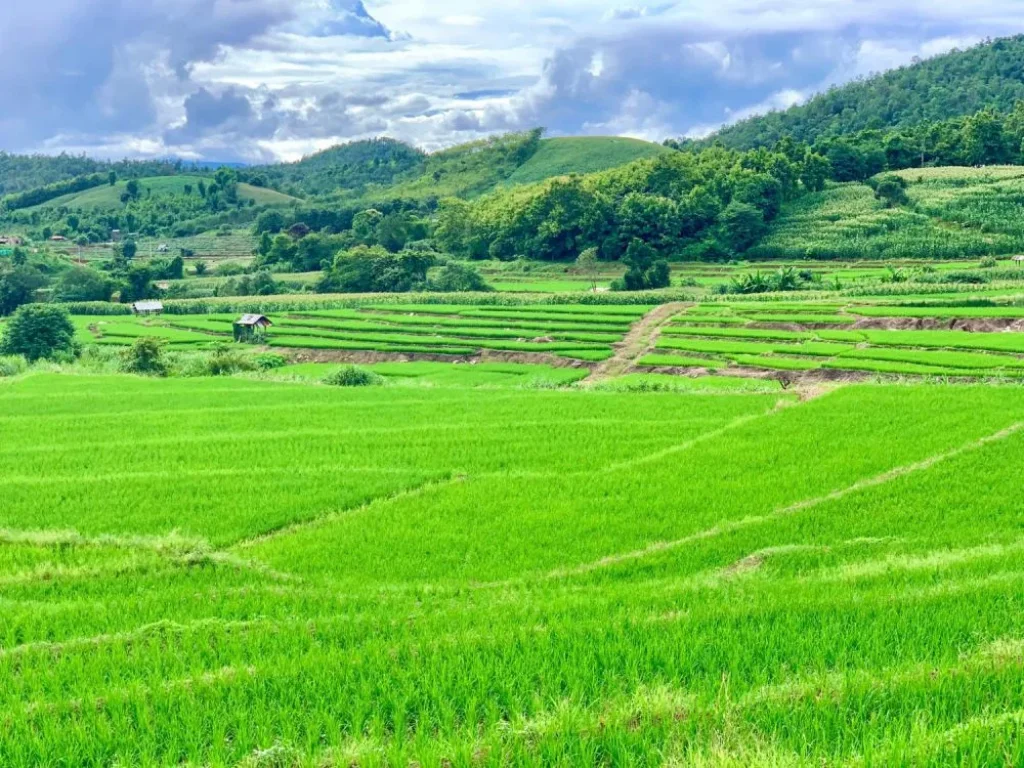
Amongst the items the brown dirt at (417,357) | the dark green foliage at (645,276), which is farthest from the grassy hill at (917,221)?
the brown dirt at (417,357)

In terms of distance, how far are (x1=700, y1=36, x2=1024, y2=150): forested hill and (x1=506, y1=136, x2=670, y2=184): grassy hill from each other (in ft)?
57.9

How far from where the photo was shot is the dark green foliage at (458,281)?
262 ft

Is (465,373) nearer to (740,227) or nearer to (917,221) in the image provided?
(740,227)

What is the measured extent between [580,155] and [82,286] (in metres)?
111

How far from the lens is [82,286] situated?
84.0 m

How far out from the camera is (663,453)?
64.3 ft

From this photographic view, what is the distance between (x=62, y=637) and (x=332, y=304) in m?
64.5

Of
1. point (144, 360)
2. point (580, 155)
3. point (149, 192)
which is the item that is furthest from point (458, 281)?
point (149, 192)

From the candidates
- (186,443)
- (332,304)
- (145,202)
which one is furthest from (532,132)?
(186,443)

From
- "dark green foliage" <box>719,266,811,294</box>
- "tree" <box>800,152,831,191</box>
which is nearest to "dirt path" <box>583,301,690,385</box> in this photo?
"dark green foliage" <box>719,266,811,294</box>

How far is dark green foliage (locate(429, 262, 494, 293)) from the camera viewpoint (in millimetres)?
79938

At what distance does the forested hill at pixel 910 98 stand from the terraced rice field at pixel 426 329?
320 ft

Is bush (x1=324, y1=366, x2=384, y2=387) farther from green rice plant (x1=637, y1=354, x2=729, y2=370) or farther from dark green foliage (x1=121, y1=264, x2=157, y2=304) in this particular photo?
dark green foliage (x1=121, y1=264, x2=157, y2=304)

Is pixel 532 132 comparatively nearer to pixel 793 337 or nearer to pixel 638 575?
pixel 793 337
